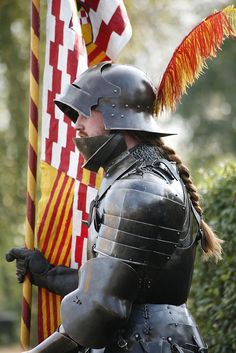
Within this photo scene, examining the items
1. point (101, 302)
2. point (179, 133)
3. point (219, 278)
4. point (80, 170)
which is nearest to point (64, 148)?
point (80, 170)

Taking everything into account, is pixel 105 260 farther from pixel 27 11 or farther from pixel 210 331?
pixel 27 11

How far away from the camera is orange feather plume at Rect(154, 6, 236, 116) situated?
485cm

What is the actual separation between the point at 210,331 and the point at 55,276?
5.68 ft

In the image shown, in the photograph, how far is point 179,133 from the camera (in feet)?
25.3

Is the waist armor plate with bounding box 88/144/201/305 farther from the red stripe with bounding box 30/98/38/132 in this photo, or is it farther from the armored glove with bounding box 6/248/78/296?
the red stripe with bounding box 30/98/38/132

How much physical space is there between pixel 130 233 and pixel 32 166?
4.62 ft

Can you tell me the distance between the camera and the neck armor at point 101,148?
183 inches

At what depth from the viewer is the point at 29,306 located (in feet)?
17.5

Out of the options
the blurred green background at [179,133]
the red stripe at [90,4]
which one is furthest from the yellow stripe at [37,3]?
the blurred green background at [179,133]

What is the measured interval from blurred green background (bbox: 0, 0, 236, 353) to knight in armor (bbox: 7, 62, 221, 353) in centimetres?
36

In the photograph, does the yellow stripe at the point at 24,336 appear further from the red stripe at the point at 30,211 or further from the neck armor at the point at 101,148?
the neck armor at the point at 101,148

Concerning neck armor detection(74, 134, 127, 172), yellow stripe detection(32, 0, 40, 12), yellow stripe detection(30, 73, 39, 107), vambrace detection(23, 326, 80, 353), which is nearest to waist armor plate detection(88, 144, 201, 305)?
neck armor detection(74, 134, 127, 172)

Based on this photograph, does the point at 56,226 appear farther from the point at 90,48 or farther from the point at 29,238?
the point at 90,48

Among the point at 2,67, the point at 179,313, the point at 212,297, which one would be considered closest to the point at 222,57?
the point at 2,67
